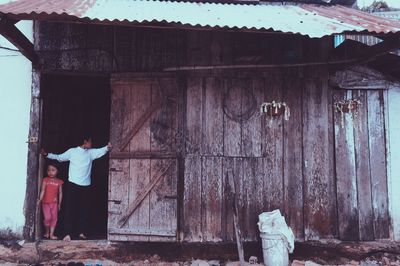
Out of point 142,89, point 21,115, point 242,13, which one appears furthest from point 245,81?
point 21,115

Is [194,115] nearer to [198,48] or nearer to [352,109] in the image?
[198,48]

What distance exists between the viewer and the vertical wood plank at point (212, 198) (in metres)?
5.96

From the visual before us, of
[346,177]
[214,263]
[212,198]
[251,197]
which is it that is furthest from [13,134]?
[346,177]

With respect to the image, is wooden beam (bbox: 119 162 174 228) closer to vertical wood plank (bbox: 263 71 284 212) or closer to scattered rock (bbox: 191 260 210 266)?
scattered rock (bbox: 191 260 210 266)

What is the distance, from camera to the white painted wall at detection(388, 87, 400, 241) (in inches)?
238

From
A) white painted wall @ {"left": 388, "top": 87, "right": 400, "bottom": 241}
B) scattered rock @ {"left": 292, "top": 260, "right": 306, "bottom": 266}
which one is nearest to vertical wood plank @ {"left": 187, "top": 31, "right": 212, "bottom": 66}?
white painted wall @ {"left": 388, "top": 87, "right": 400, "bottom": 241}

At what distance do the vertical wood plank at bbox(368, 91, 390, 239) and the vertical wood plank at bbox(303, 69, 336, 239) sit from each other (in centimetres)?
64

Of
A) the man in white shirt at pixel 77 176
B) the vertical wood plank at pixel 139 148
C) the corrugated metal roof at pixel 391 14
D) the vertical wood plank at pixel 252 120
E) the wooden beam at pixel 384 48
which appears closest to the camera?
the wooden beam at pixel 384 48

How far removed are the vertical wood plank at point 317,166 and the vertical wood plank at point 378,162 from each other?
0.64 metres

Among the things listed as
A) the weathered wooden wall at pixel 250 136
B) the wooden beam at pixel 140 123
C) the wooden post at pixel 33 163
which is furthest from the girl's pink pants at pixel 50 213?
the weathered wooden wall at pixel 250 136

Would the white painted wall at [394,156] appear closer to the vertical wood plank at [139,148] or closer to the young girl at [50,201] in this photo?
the vertical wood plank at [139,148]

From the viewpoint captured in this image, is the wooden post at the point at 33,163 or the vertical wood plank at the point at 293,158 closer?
the wooden post at the point at 33,163

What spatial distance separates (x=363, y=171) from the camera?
6.09m

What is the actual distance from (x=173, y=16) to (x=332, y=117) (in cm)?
297
